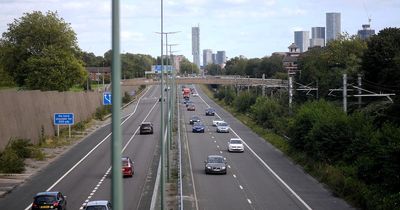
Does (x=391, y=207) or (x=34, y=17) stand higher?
(x=34, y=17)

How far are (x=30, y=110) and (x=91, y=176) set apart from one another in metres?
21.1

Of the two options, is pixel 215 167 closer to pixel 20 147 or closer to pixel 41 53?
pixel 20 147

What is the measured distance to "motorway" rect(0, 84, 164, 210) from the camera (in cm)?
3312

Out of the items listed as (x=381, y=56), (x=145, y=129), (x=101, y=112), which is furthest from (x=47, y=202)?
(x=101, y=112)

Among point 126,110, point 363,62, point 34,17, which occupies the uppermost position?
point 34,17

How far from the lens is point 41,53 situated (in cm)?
9112

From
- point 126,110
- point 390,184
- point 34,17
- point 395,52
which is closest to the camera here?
point 390,184

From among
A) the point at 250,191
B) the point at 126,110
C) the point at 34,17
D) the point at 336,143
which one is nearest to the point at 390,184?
the point at 250,191

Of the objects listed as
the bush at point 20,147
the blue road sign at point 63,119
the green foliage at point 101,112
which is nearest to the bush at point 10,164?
the bush at point 20,147

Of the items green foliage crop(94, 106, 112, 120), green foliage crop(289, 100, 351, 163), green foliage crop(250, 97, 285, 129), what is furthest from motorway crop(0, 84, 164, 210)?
green foliage crop(94, 106, 112, 120)

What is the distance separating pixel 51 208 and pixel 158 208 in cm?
503

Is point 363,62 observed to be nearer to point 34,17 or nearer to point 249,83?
point 34,17

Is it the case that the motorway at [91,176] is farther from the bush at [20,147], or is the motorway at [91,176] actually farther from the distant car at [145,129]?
the distant car at [145,129]

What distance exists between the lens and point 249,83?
421ft
